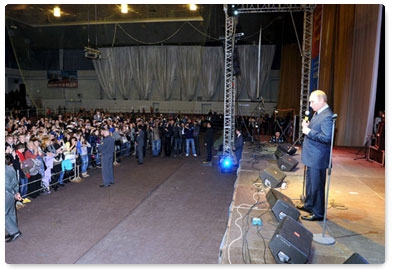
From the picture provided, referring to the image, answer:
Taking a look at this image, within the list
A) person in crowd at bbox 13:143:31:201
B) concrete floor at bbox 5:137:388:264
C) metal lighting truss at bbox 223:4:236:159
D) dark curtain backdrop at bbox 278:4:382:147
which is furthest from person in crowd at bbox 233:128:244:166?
person in crowd at bbox 13:143:31:201

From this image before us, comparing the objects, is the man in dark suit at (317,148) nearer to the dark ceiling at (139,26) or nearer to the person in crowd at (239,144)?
the person in crowd at (239,144)

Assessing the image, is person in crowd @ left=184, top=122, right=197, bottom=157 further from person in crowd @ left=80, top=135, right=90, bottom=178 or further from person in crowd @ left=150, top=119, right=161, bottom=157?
person in crowd @ left=80, top=135, right=90, bottom=178

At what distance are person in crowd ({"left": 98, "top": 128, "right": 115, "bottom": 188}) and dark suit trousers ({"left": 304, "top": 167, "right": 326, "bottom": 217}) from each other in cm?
507

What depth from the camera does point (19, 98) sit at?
2192 cm

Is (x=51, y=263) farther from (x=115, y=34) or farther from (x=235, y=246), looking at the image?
(x=115, y=34)

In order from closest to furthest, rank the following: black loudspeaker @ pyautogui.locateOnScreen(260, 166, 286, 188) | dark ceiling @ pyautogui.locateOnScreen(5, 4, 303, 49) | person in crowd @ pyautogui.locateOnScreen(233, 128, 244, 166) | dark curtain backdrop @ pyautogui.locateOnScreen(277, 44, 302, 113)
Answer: black loudspeaker @ pyautogui.locateOnScreen(260, 166, 286, 188), person in crowd @ pyautogui.locateOnScreen(233, 128, 244, 166), dark ceiling @ pyautogui.locateOnScreen(5, 4, 303, 49), dark curtain backdrop @ pyautogui.locateOnScreen(277, 44, 302, 113)

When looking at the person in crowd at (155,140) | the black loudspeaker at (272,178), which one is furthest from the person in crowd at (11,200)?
the person in crowd at (155,140)

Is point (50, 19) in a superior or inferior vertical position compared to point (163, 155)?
superior

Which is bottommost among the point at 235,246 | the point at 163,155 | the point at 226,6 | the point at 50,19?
the point at 163,155

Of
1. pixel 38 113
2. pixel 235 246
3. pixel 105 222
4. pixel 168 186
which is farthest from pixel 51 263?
pixel 38 113

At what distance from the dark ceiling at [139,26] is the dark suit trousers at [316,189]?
11821 mm

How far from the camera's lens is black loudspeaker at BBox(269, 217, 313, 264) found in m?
2.80

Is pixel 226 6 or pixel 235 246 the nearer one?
pixel 235 246

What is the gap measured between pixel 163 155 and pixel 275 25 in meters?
11.5
